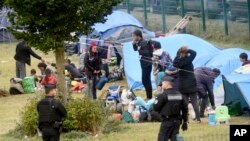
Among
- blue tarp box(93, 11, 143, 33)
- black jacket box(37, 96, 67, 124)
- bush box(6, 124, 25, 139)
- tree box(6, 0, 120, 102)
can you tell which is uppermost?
tree box(6, 0, 120, 102)

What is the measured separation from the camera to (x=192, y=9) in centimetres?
3656

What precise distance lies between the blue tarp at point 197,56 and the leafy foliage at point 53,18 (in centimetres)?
665

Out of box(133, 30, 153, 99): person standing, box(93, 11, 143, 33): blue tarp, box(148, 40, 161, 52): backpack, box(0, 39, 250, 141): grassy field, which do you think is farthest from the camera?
box(93, 11, 143, 33): blue tarp

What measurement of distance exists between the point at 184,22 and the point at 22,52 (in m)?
10.4

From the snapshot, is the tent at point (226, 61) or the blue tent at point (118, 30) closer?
the tent at point (226, 61)

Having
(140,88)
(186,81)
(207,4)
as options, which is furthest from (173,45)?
(207,4)

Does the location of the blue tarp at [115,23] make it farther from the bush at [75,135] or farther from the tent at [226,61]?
the bush at [75,135]

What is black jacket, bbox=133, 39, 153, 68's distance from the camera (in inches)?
852

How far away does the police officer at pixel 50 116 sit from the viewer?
46.6 feet

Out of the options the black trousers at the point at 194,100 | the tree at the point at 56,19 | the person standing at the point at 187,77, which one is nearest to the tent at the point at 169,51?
the person standing at the point at 187,77

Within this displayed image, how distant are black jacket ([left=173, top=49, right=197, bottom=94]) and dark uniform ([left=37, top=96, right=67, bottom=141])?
14.5 ft

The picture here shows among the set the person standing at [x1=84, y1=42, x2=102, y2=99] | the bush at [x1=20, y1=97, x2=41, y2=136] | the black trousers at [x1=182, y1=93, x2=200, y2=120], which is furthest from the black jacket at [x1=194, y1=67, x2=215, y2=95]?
→ the bush at [x1=20, y1=97, x2=41, y2=136]

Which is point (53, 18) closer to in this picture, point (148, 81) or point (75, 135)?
point (75, 135)

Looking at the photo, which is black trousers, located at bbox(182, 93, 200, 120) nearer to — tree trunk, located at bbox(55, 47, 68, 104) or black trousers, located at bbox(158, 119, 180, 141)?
tree trunk, located at bbox(55, 47, 68, 104)
